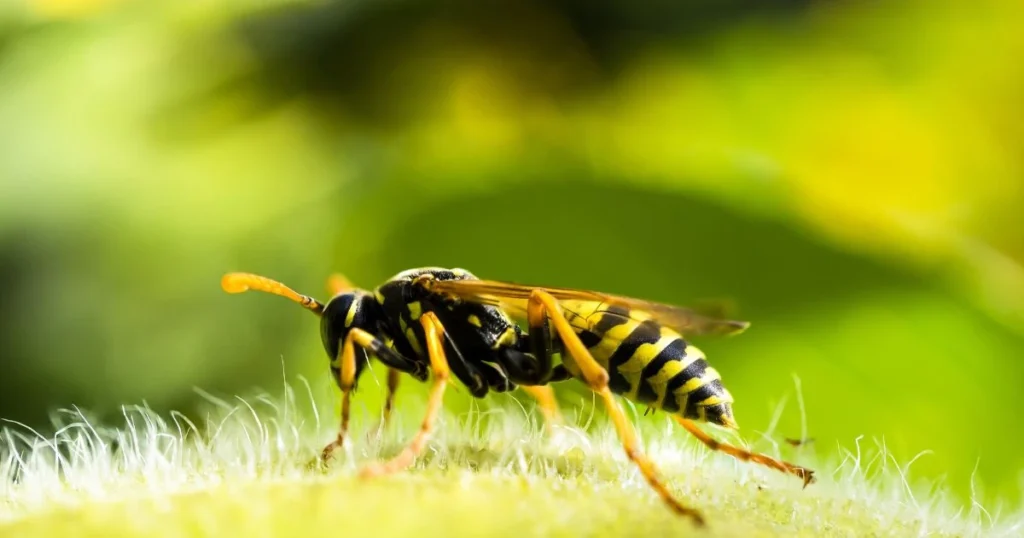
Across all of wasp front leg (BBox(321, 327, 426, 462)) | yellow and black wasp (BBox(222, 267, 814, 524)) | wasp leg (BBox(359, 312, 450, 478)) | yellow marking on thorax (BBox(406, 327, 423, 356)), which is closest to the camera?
wasp leg (BBox(359, 312, 450, 478))

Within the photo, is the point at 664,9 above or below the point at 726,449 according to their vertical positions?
above

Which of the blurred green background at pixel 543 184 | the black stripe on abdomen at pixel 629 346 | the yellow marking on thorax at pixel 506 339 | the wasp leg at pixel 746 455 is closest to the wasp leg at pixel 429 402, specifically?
the yellow marking on thorax at pixel 506 339

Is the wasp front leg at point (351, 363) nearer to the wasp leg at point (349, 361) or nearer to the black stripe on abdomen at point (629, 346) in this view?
the wasp leg at point (349, 361)

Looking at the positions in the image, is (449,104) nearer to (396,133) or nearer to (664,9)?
(396,133)

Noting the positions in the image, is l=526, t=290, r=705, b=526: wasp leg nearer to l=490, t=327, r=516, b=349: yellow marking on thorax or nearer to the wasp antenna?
l=490, t=327, r=516, b=349: yellow marking on thorax

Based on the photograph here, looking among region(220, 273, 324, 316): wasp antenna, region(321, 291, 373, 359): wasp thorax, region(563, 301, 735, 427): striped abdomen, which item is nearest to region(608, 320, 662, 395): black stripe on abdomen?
region(563, 301, 735, 427): striped abdomen

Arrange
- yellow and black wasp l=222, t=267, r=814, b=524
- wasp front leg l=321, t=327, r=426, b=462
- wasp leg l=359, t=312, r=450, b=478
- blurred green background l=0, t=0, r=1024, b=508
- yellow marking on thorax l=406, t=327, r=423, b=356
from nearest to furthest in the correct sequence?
wasp leg l=359, t=312, r=450, b=478, wasp front leg l=321, t=327, r=426, b=462, yellow and black wasp l=222, t=267, r=814, b=524, yellow marking on thorax l=406, t=327, r=423, b=356, blurred green background l=0, t=0, r=1024, b=508

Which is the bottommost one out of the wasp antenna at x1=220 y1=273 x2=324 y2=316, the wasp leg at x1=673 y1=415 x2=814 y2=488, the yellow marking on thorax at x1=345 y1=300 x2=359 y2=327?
the wasp leg at x1=673 y1=415 x2=814 y2=488

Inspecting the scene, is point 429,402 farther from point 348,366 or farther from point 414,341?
point 414,341

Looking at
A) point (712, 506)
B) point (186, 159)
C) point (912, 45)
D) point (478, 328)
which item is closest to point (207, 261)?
point (186, 159)
